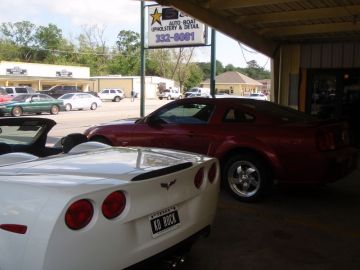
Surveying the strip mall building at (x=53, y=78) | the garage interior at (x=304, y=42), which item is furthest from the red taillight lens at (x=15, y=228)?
the strip mall building at (x=53, y=78)

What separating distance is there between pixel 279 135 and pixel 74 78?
195 feet

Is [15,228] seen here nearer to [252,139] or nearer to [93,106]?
[252,139]

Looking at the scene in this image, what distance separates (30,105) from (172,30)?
1806 centimetres

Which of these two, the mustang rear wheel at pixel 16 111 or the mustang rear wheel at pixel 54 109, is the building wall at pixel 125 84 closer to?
the mustang rear wheel at pixel 54 109

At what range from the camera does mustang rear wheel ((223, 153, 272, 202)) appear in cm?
632

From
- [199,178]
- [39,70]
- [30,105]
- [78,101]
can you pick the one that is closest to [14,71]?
[39,70]

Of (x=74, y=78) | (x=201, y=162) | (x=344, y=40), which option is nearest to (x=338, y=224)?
(x=201, y=162)

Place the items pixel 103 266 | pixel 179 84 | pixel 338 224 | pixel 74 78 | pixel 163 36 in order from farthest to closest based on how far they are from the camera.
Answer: pixel 179 84, pixel 74 78, pixel 163 36, pixel 338 224, pixel 103 266

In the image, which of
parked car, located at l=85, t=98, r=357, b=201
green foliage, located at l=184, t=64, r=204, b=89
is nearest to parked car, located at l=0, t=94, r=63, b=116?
parked car, located at l=85, t=98, r=357, b=201

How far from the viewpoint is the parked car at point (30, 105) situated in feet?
95.5

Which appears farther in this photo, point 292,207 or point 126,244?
point 292,207

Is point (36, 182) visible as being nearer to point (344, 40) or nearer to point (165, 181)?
point (165, 181)

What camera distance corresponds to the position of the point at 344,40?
13.1 meters

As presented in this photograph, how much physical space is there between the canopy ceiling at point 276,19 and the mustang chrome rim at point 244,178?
4095mm
